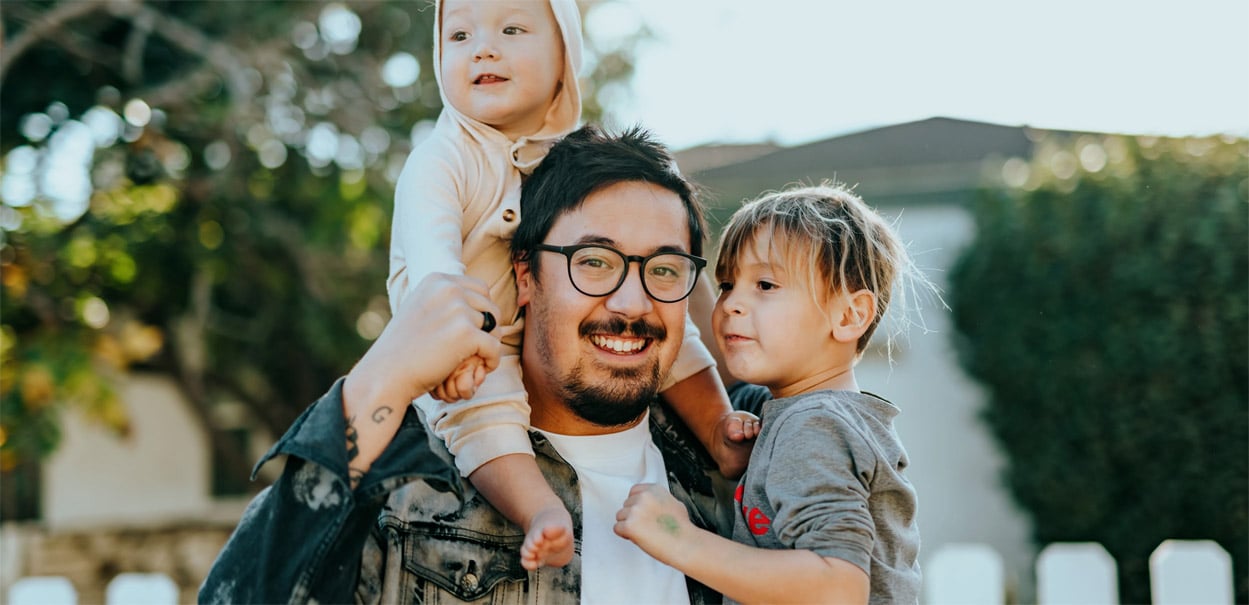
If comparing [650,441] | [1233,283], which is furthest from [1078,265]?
[650,441]

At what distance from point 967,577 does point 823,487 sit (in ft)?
12.2

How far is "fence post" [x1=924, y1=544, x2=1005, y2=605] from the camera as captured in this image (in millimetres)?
5168

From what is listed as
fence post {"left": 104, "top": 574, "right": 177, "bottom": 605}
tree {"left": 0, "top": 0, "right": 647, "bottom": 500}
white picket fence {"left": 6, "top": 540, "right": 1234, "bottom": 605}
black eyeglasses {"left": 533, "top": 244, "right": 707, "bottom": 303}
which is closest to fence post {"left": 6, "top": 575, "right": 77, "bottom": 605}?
white picket fence {"left": 6, "top": 540, "right": 1234, "bottom": 605}

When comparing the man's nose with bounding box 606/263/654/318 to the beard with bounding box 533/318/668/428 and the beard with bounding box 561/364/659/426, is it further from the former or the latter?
the beard with bounding box 561/364/659/426

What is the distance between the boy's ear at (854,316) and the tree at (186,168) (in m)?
6.59

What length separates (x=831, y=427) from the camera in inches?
75.0

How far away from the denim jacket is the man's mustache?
0.25 metres

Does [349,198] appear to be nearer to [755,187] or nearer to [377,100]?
[377,100]

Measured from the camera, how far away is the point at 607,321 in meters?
2.18

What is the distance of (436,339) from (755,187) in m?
8.90

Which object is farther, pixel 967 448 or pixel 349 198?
pixel 967 448

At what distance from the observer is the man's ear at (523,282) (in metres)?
2.29

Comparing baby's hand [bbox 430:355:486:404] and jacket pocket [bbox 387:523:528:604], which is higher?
baby's hand [bbox 430:355:486:404]

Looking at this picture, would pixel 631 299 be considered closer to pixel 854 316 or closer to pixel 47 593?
pixel 854 316
